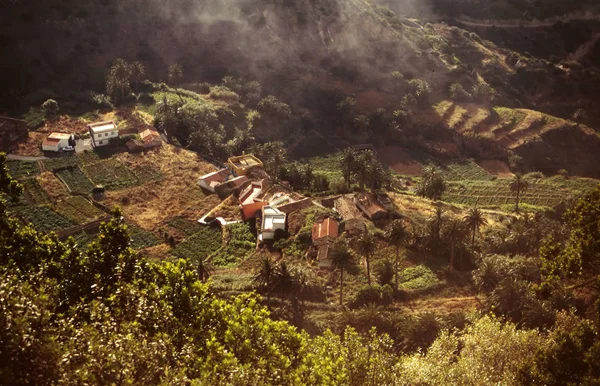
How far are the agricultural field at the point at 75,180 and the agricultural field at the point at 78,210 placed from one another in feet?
9.14

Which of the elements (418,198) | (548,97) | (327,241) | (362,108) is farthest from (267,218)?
(548,97)

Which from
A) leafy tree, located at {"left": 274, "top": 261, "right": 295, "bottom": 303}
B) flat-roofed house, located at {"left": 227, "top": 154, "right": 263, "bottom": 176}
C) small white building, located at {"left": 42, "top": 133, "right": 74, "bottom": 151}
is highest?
small white building, located at {"left": 42, "top": 133, "right": 74, "bottom": 151}

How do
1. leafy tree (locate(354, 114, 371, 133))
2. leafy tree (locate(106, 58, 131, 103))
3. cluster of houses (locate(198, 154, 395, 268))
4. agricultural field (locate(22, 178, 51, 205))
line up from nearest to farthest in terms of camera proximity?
cluster of houses (locate(198, 154, 395, 268))
agricultural field (locate(22, 178, 51, 205))
leafy tree (locate(106, 58, 131, 103))
leafy tree (locate(354, 114, 371, 133))

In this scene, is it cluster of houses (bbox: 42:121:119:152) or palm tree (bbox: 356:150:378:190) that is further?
cluster of houses (bbox: 42:121:119:152)

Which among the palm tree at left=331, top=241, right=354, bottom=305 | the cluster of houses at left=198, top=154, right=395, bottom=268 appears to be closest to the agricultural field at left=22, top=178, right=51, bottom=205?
the cluster of houses at left=198, top=154, right=395, bottom=268

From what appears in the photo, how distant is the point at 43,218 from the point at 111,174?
49.3 feet

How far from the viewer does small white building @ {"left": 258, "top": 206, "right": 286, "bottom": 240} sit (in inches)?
2648

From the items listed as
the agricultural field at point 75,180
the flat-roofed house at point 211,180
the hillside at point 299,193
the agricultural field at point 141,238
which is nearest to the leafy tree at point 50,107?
the hillside at point 299,193

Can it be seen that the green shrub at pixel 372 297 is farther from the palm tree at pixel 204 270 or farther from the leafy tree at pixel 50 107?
the leafy tree at pixel 50 107

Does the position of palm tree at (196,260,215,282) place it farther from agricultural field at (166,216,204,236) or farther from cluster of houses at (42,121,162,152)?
cluster of houses at (42,121,162,152)

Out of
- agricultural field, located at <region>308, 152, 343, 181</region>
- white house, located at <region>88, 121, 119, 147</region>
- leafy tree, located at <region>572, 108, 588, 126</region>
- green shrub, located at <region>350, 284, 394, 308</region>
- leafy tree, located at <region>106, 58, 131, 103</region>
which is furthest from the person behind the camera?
leafy tree, located at <region>572, 108, 588, 126</region>

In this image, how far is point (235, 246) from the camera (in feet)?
218

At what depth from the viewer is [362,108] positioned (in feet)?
388

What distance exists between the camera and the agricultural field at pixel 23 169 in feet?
244
